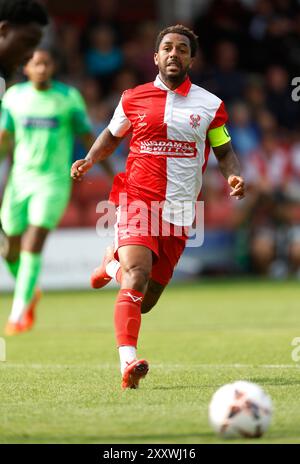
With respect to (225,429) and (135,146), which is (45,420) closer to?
(225,429)

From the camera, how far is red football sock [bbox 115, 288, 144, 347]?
24.1ft

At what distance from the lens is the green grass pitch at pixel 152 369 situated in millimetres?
5848

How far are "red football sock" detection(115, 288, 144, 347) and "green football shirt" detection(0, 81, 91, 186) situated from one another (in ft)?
15.0

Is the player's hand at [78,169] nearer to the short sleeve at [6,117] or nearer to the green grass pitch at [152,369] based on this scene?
the green grass pitch at [152,369]

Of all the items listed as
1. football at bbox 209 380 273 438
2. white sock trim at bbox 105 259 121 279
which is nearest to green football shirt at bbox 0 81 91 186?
white sock trim at bbox 105 259 121 279

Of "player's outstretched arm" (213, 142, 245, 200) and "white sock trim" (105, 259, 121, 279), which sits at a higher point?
"player's outstretched arm" (213, 142, 245, 200)

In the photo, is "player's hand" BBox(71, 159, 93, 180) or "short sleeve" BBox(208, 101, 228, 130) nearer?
"player's hand" BBox(71, 159, 93, 180)

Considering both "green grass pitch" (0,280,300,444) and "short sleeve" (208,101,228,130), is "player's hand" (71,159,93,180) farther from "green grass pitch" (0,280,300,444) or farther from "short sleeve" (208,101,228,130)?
"green grass pitch" (0,280,300,444)

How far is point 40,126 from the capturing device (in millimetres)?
11875

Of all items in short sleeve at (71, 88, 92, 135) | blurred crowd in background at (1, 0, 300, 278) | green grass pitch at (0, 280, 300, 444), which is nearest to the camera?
green grass pitch at (0, 280, 300, 444)

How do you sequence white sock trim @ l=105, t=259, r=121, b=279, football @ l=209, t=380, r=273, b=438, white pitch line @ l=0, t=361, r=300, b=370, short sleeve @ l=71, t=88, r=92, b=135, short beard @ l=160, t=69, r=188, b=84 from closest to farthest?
football @ l=209, t=380, r=273, b=438, short beard @ l=160, t=69, r=188, b=84, white sock trim @ l=105, t=259, r=121, b=279, white pitch line @ l=0, t=361, r=300, b=370, short sleeve @ l=71, t=88, r=92, b=135

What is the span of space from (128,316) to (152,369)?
110cm

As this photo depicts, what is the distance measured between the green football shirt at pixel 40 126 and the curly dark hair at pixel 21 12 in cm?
573

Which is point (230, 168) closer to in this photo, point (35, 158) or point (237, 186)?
point (237, 186)
